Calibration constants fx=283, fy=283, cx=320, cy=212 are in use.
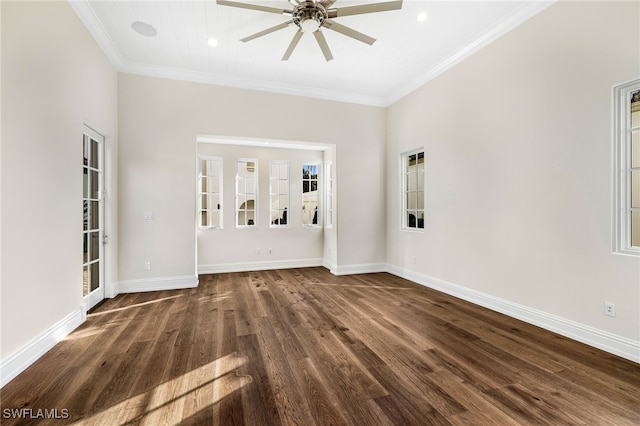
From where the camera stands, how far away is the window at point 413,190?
4.95 m

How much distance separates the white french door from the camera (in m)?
3.46

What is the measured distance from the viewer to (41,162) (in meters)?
2.39

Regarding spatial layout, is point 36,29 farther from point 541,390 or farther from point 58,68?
point 541,390

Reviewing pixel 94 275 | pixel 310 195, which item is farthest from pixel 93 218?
pixel 310 195

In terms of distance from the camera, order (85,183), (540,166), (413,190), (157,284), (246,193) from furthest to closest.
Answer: (246,193) < (413,190) < (157,284) < (85,183) < (540,166)

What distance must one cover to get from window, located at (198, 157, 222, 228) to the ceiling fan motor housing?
11.7ft

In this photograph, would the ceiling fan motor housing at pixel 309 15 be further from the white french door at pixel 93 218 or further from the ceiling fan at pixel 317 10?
the white french door at pixel 93 218

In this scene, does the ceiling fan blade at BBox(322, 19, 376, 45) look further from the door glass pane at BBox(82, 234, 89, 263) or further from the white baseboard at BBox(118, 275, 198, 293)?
the white baseboard at BBox(118, 275, 198, 293)

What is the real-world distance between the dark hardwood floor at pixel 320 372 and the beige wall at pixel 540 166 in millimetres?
534

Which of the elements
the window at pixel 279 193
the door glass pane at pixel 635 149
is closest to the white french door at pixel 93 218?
the window at pixel 279 193

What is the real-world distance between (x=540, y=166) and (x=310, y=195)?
432cm

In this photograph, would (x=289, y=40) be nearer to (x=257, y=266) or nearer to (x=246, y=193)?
(x=246, y=193)

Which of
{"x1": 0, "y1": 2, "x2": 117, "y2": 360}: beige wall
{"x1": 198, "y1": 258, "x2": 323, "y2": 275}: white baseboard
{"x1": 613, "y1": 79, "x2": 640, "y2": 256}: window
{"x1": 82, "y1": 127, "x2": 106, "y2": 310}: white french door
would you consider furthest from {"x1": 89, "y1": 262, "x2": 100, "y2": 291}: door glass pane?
{"x1": 613, "y1": 79, "x2": 640, "y2": 256}: window

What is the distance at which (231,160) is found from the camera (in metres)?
5.84
